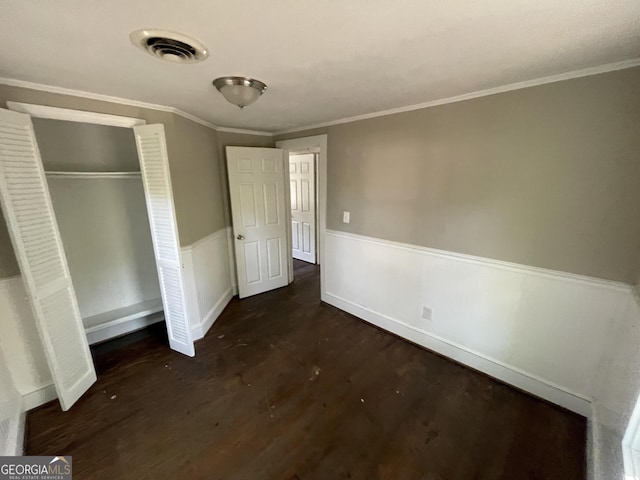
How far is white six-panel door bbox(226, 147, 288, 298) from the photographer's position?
3.24 m

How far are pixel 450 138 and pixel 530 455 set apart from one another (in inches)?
85.4

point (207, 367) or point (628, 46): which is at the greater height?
point (628, 46)

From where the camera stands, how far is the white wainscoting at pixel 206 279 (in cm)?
250

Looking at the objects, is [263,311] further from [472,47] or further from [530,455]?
[472,47]

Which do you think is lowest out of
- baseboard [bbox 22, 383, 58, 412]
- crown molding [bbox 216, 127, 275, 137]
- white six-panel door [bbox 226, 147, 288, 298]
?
baseboard [bbox 22, 383, 58, 412]

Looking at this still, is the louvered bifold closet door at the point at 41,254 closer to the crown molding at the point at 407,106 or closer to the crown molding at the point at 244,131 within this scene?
the crown molding at the point at 407,106

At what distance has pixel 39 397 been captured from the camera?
75.2 inches

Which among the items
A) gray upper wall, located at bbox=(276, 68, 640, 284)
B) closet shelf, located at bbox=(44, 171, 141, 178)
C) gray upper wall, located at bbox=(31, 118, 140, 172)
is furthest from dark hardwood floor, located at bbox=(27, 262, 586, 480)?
gray upper wall, located at bbox=(31, 118, 140, 172)

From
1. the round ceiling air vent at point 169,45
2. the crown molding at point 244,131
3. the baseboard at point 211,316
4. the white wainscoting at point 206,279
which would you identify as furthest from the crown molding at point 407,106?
the baseboard at point 211,316

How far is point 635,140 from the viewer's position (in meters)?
1.44

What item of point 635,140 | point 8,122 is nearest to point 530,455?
point 635,140

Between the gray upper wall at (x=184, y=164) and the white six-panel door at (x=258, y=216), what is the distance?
0.74 feet

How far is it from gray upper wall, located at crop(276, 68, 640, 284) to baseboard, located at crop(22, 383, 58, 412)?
3013 mm

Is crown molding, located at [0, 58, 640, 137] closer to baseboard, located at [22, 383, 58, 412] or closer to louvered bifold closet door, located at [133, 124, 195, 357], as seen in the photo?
louvered bifold closet door, located at [133, 124, 195, 357]
